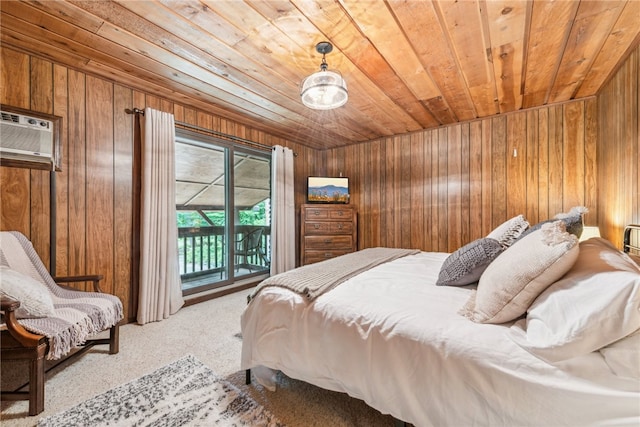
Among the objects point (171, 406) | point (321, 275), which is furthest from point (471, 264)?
point (171, 406)

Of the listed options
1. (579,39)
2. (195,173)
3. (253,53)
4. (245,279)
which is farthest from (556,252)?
(195,173)

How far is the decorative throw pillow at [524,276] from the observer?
1041mm

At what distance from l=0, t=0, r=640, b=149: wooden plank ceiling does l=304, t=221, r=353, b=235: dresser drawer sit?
6.05ft

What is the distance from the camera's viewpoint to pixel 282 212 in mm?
4156

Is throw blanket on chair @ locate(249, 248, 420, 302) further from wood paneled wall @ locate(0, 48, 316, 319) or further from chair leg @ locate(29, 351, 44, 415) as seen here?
wood paneled wall @ locate(0, 48, 316, 319)

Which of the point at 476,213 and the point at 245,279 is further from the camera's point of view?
the point at 245,279

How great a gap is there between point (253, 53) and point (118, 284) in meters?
2.50

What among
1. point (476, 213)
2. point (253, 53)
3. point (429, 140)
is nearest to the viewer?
point (253, 53)

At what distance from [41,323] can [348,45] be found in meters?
2.67

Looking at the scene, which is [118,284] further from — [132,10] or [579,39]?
[579,39]

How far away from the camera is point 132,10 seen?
1681 mm

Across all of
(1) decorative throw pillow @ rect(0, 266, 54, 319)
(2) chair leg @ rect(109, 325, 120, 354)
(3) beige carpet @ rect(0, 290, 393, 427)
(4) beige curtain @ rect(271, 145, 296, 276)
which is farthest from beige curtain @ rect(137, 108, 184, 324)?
(4) beige curtain @ rect(271, 145, 296, 276)

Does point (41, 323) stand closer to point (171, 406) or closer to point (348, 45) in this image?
point (171, 406)

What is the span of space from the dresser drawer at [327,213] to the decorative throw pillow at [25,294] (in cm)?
294
